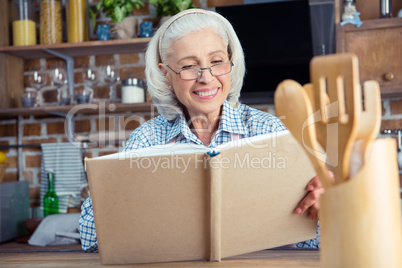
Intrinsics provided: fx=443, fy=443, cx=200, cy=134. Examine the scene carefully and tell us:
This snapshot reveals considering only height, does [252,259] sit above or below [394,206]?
below

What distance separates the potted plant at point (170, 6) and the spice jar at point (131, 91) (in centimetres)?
40

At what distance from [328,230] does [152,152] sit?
1.34 ft

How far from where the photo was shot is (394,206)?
0.47m

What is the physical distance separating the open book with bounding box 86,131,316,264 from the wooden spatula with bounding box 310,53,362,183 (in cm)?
28

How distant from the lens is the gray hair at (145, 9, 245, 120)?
1480mm

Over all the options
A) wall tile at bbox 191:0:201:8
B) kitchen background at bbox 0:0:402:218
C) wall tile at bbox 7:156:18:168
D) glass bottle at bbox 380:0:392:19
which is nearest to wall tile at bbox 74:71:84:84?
kitchen background at bbox 0:0:402:218

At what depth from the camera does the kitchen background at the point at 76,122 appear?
2.63 meters

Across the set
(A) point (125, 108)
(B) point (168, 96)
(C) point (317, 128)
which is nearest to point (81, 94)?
(A) point (125, 108)

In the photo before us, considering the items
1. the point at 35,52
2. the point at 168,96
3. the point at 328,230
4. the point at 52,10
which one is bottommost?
the point at 328,230

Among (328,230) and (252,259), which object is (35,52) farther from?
(328,230)

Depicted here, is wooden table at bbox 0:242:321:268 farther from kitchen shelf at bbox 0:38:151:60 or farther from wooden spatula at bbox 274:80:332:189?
kitchen shelf at bbox 0:38:151:60

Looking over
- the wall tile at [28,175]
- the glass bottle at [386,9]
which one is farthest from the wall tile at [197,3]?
the wall tile at [28,175]

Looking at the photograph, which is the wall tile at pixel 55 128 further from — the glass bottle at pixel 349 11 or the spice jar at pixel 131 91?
the glass bottle at pixel 349 11

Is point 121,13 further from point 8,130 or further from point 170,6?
point 8,130
